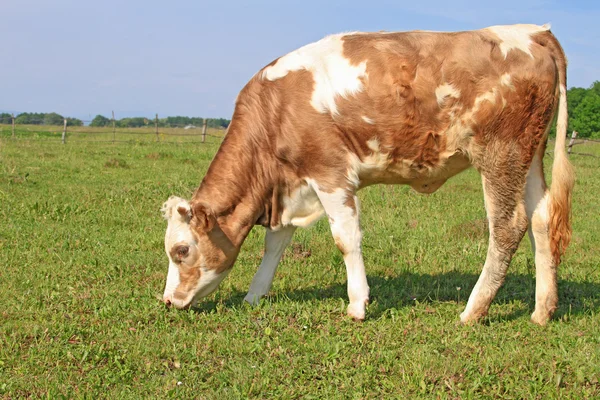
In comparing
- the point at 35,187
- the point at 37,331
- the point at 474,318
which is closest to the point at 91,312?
the point at 37,331

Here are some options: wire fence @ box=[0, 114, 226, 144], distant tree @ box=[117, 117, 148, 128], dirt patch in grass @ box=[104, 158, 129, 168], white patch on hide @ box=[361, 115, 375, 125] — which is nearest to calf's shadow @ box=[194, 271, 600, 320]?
white patch on hide @ box=[361, 115, 375, 125]

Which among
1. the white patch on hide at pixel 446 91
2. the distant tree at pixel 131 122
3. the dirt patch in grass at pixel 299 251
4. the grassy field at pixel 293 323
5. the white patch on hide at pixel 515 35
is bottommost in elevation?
the grassy field at pixel 293 323

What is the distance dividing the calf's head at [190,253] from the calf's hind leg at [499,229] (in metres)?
2.26

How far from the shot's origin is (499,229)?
5.74m

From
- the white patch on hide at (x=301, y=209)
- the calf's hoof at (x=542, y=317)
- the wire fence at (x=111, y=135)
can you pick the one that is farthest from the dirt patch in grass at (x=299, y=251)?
the wire fence at (x=111, y=135)

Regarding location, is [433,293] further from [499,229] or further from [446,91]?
[446,91]

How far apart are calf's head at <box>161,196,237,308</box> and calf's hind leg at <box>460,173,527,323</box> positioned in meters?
2.26

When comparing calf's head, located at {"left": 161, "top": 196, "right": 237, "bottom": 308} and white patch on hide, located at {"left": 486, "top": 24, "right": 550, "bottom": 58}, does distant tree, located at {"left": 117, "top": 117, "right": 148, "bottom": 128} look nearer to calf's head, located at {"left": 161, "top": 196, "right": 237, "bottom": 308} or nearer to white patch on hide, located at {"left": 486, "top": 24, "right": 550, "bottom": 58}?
calf's head, located at {"left": 161, "top": 196, "right": 237, "bottom": 308}

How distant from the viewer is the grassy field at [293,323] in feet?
15.1

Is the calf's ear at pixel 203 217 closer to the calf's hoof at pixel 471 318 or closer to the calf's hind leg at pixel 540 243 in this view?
the calf's hoof at pixel 471 318

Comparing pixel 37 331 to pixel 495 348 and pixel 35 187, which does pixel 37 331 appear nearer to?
pixel 495 348

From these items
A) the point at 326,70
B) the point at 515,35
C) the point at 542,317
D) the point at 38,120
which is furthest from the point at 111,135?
the point at 542,317

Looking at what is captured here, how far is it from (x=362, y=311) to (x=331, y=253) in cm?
238

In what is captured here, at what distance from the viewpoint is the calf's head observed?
19.8ft
